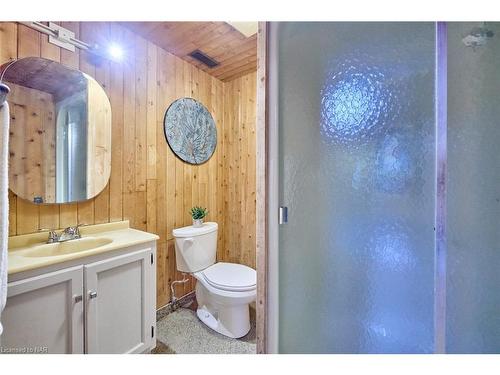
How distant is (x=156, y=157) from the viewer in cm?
170

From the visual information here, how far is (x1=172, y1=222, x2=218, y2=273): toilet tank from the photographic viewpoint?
1655 millimetres

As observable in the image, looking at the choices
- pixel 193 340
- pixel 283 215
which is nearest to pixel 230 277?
pixel 193 340

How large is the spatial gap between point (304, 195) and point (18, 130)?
55.2 inches

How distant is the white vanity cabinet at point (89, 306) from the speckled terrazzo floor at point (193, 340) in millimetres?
188

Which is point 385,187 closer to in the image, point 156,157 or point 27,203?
point 156,157

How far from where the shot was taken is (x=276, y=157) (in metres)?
0.86

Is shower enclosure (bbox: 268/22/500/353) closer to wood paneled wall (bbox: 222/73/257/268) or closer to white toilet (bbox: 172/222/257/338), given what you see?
white toilet (bbox: 172/222/257/338)

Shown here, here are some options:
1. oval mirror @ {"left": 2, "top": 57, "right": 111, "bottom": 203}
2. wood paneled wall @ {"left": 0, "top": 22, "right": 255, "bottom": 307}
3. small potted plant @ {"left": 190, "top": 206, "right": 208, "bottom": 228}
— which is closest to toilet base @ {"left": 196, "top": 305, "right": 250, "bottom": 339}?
wood paneled wall @ {"left": 0, "top": 22, "right": 255, "bottom": 307}

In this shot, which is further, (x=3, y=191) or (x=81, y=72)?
(x=81, y=72)

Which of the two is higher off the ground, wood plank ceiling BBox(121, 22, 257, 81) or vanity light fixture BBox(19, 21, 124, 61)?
wood plank ceiling BBox(121, 22, 257, 81)

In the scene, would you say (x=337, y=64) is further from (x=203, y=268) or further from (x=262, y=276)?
(x=203, y=268)

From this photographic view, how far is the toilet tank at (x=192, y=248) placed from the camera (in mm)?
1655
